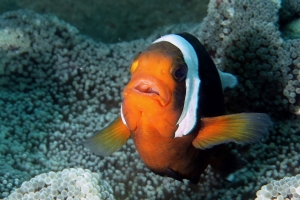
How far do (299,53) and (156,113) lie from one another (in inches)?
38.9

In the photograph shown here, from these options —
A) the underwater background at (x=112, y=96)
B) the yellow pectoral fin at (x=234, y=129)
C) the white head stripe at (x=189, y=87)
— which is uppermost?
the white head stripe at (x=189, y=87)

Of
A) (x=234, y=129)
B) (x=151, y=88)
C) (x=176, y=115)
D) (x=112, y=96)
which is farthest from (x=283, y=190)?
(x=112, y=96)

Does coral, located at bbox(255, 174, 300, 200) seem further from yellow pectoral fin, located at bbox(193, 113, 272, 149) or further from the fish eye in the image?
the fish eye

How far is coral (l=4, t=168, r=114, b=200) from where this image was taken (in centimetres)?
100

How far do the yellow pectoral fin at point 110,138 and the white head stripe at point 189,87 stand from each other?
282 mm

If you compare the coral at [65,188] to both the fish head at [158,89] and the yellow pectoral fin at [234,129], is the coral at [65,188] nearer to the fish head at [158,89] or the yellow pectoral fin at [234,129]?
the fish head at [158,89]

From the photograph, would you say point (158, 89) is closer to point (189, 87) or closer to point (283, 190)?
point (189, 87)

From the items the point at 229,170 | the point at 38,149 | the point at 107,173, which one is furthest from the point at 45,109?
the point at 229,170

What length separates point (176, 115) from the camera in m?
0.99

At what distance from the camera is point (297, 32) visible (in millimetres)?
1828

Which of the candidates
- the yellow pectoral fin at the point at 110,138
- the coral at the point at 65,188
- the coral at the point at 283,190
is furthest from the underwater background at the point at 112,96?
the coral at the point at 283,190

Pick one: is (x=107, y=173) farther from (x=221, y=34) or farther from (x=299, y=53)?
(x=299, y=53)

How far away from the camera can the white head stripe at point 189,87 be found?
104 cm

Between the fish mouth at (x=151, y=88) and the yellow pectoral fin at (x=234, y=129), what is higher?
the fish mouth at (x=151, y=88)
